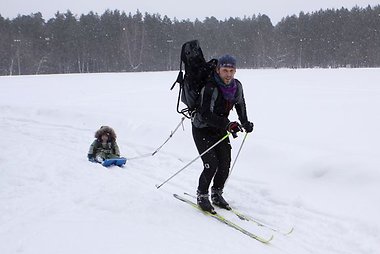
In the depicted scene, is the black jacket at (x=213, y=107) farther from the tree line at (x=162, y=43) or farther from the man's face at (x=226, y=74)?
the tree line at (x=162, y=43)

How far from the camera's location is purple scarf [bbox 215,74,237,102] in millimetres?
4730

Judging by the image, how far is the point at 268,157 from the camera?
24.8 feet

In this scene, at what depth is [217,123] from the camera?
466cm

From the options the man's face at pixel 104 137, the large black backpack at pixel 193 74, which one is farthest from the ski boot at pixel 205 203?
the man's face at pixel 104 137

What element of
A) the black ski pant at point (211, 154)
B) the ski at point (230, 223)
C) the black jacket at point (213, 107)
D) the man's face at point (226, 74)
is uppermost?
the man's face at point (226, 74)

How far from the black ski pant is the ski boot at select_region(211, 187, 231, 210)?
266mm

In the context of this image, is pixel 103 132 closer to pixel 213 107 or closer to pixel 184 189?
pixel 184 189

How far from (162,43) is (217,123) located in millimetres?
65866

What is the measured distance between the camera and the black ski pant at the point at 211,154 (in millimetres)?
5004

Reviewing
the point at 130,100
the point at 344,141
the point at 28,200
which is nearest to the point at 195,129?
the point at 28,200

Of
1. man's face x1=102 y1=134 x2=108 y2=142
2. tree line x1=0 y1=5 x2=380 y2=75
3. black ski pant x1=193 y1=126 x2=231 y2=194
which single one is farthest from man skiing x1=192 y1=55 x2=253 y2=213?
tree line x1=0 y1=5 x2=380 y2=75

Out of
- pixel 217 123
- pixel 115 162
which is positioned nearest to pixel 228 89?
pixel 217 123

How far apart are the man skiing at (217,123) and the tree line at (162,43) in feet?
183

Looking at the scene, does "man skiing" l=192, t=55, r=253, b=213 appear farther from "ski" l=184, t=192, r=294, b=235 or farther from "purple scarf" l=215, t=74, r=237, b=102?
"ski" l=184, t=192, r=294, b=235
